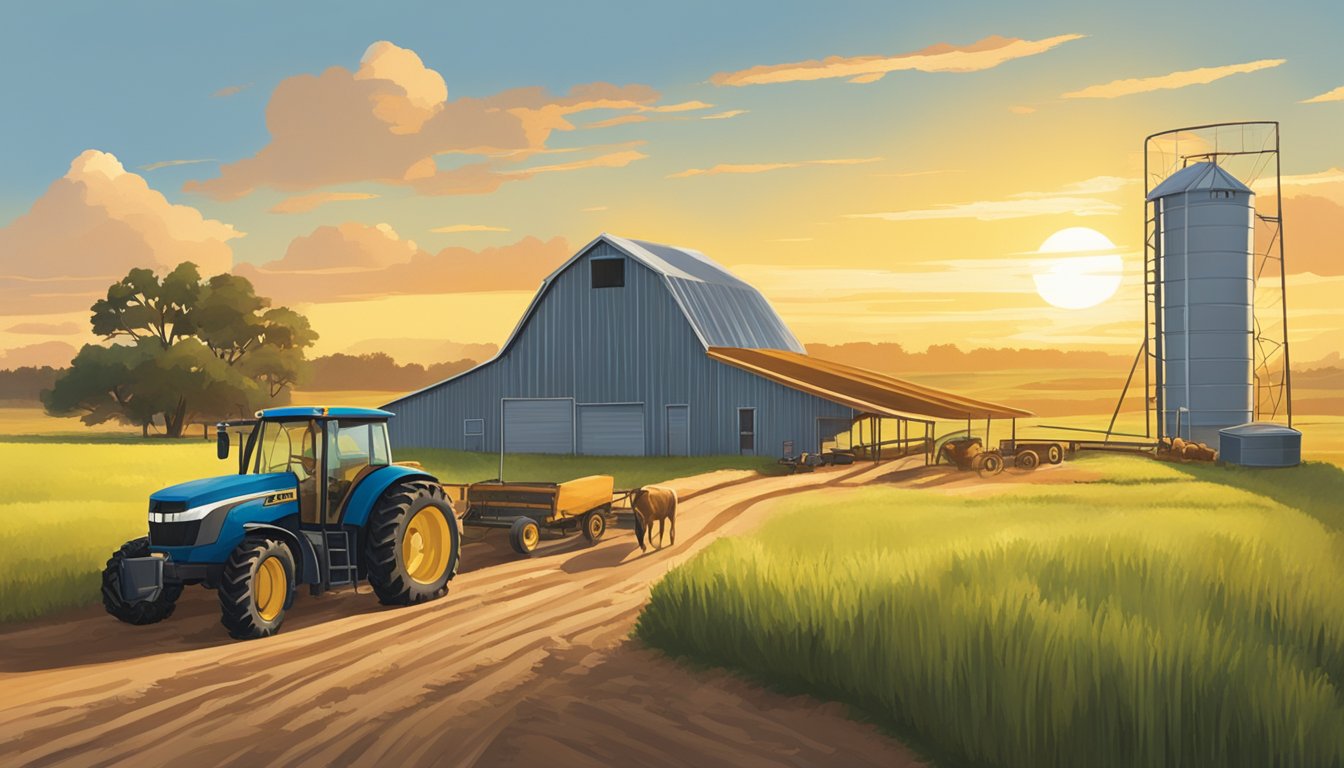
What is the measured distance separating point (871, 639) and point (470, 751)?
3.62m

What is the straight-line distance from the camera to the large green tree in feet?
228

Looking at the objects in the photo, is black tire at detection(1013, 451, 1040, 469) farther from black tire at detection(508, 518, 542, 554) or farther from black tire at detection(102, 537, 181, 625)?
black tire at detection(102, 537, 181, 625)

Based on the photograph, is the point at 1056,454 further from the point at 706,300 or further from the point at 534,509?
the point at 534,509

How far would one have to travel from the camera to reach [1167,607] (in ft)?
31.0

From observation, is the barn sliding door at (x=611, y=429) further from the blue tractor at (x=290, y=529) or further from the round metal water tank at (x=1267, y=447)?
the blue tractor at (x=290, y=529)

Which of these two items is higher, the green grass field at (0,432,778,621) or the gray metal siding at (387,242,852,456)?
the gray metal siding at (387,242,852,456)

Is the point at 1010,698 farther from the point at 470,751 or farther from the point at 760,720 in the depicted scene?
the point at 470,751

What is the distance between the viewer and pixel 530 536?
61.8ft

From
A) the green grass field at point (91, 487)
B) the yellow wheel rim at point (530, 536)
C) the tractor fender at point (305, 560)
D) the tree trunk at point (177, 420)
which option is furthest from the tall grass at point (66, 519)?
the tree trunk at point (177, 420)

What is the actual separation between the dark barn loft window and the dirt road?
28954mm

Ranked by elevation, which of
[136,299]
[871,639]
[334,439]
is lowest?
[871,639]

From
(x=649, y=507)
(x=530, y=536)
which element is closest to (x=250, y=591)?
(x=530, y=536)

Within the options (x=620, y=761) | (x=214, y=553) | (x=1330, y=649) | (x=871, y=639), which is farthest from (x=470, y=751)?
(x=1330, y=649)

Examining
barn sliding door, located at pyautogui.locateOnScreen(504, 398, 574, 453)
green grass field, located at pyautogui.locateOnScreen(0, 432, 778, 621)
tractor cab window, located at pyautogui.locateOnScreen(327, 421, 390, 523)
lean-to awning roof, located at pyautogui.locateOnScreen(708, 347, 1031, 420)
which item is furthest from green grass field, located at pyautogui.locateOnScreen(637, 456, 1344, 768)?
barn sliding door, located at pyautogui.locateOnScreen(504, 398, 574, 453)
